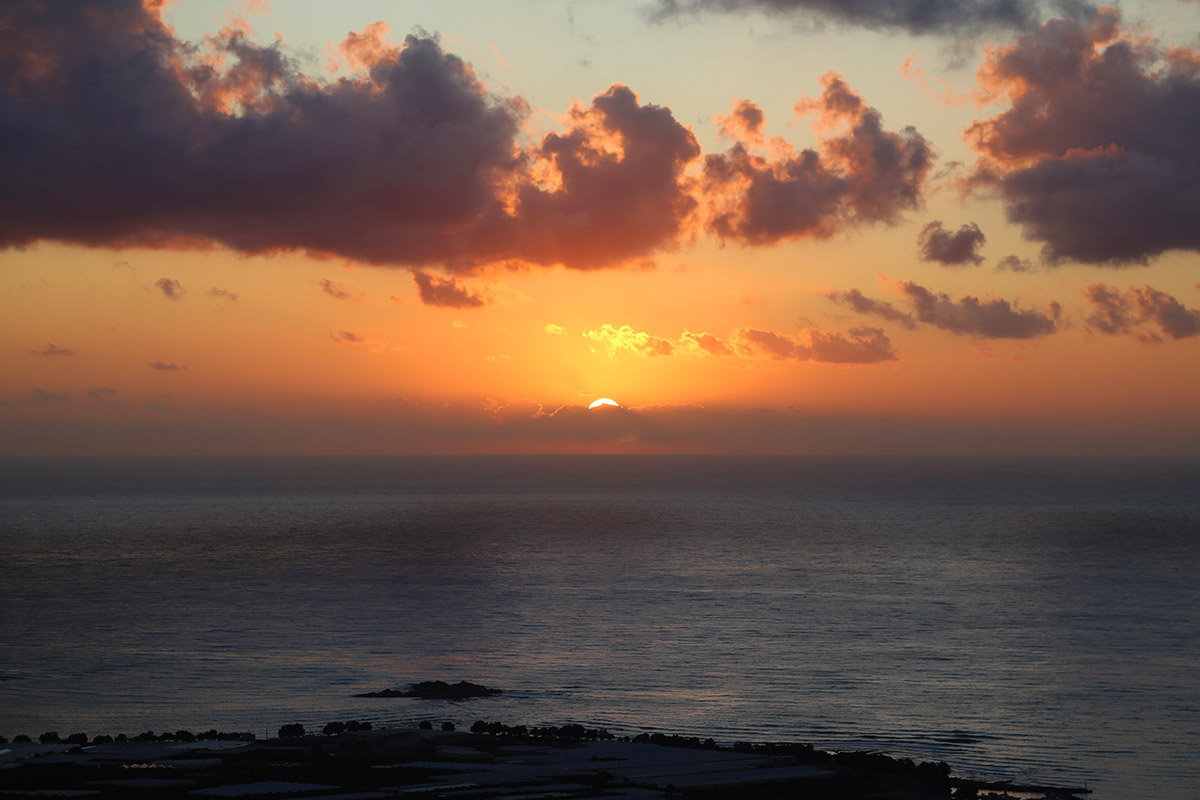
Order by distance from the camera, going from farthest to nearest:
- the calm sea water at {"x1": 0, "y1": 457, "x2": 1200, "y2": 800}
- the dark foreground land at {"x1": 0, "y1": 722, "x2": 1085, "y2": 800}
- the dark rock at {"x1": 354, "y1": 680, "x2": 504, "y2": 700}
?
the dark rock at {"x1": 354, "y1": 680, "x2": 504, "y2": 700}, the calm sea water at {"x1": 0, "y1": 457, "x2": 1200, "y2": 800}, the dark foreground land at {"x1": 0, "y1": 722, "x2": 1085, "y2": 800}

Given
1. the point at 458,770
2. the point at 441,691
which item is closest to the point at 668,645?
the point at 441,691

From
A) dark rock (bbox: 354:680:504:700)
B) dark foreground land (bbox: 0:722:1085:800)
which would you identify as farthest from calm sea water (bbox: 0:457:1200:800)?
dark foreground land (bbox: 0:722:1085:800)

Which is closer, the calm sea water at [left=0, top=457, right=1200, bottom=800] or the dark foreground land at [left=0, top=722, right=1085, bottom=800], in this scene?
the dark foreground land at [left=0, top=722, right=1085, bottom=800]

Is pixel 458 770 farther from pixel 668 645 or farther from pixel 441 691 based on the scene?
pixel 668 645

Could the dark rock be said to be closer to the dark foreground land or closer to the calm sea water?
the calm sea water

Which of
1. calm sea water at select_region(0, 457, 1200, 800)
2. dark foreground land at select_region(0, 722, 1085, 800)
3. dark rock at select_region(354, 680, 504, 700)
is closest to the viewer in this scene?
dark foreground land at select_region(0, 722, 1085, 800)

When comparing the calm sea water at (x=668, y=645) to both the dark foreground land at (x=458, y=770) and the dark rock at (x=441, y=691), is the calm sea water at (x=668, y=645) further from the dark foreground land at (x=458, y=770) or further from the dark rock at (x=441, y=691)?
the dark foreground land at (x=458, y=770)

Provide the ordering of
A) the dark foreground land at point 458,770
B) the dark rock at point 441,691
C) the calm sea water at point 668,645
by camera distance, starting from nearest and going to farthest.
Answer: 1. the dark foreground land at point 458,770
2. the calm sea water at point 668,645
3. the dark rock at point 441,691

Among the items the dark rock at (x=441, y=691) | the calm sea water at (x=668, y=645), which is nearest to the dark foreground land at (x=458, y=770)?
the calm sea water at (x=668, y=645)
